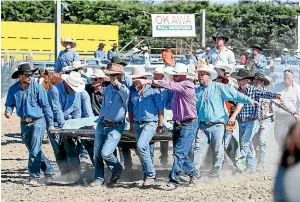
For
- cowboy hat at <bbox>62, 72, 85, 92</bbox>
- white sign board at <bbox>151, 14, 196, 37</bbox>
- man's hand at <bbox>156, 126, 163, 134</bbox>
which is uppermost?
white sign board at <bbox>151, 14, 196, 37</bbox>

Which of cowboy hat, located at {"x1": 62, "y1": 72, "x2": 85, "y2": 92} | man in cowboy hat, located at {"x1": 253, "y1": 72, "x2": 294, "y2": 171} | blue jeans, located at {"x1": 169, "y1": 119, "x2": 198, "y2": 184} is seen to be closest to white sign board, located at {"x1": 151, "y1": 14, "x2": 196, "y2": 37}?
man in cowboy hat, located at {"x1": 253, "y1": 72, "x2": 294, "y2": 171}

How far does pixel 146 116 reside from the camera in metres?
11.9

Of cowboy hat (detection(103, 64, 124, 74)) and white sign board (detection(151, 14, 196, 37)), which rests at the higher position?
white sign board (detection(151, 14, 196, 37))

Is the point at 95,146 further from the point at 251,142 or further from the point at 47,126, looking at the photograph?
the point at 251,142

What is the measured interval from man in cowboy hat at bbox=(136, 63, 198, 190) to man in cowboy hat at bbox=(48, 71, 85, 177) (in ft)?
5.30

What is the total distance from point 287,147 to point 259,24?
125 ft

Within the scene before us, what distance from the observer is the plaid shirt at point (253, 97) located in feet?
43.0

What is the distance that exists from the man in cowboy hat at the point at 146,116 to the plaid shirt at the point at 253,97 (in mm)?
1883

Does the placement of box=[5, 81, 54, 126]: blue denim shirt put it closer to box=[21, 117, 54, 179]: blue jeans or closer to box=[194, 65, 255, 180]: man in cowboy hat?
box=[21, 117, 54, 179]: blue jeans

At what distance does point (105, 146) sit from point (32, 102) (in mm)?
1189

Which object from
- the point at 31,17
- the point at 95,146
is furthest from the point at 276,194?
the point at 31,17

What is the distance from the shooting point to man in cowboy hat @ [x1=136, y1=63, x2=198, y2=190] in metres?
11.9

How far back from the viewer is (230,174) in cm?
1340

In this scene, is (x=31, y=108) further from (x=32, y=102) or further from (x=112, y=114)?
(x=112, y=114)
